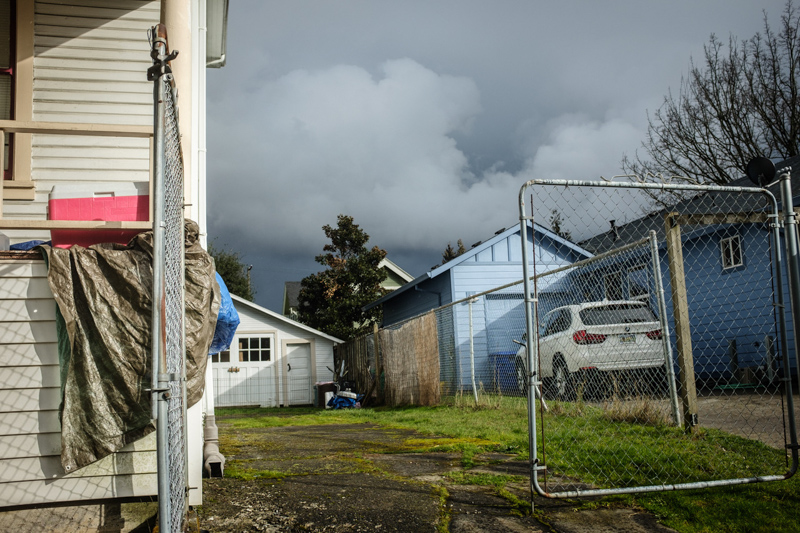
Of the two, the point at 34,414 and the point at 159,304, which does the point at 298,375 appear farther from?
the point at 159,304

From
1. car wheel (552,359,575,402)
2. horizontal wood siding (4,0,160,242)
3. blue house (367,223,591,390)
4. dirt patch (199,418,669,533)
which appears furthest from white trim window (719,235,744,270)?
horizontal wood siding (4,0,160,242)

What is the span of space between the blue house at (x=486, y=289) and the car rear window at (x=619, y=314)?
164 inches

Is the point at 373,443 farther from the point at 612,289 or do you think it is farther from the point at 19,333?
the point at 19,333

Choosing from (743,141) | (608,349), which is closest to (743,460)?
(608,349)

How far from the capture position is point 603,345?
680 cm

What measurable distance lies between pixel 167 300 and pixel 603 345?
5.37 metres

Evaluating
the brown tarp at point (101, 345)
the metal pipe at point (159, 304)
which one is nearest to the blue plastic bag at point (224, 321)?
the brown tarp at point (101, 345)

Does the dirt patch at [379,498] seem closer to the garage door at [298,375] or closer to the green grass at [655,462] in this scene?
the green grass at [655,462]

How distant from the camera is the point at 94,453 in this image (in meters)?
3.10

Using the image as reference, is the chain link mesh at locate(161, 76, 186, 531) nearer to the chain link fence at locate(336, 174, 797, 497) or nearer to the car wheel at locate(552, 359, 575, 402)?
the chain link fence at locate(336, 174, 797, 497)

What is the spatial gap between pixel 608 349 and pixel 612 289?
967mm

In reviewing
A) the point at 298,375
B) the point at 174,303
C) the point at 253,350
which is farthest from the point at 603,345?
the point at 253,350

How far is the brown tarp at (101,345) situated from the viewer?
3076 mm

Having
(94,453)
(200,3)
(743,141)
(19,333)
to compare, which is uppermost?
(743,141)
